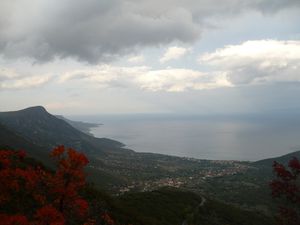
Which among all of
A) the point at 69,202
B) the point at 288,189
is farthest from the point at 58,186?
the point at 288,189

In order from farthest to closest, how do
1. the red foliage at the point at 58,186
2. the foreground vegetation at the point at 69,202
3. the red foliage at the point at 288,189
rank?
1. the foreground vegetation at the point at 69,202
2. the red foliage at the point at 288,189
3. the red foliage at the point at 58,186

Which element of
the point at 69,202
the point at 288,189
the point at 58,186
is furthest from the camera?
the point at 69,202

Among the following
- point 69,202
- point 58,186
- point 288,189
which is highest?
point 288,189

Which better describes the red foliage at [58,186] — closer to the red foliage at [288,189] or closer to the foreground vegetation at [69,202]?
the foreground vegetation at [69,202]

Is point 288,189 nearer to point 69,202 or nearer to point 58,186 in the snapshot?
point 69,202

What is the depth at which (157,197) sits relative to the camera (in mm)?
80125

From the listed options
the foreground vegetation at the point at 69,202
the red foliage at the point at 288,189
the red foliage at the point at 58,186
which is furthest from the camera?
the foreground vegetation at the point at 69,202

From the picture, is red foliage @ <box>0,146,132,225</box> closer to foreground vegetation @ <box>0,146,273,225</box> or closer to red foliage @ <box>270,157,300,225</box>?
foreground vegetation @ <box>0,146,273,225</box>

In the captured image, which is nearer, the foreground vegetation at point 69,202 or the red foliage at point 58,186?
the red foliage at point 58,186

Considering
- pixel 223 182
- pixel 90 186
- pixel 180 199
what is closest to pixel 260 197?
pixel 223 182

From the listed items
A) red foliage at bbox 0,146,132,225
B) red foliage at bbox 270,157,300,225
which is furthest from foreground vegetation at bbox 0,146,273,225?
red foliage at bbox 270,157,300,225

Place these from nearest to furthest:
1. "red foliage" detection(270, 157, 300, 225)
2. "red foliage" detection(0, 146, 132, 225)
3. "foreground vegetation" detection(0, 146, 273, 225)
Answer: "red foliage" detection(0, 146, 132, 225) < "red foliage" detection(270, 157, 300, 225) < "foreground vegetation" detection(0, 146, 273, 225)

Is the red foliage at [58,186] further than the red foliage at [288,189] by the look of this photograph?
No

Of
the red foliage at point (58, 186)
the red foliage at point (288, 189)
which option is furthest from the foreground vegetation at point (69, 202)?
the red foliage at point (288, 189)
